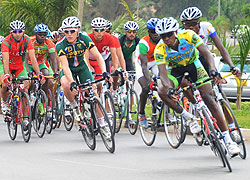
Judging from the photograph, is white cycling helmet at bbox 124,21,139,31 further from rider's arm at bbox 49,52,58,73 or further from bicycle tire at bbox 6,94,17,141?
bicycle tire at bbox 6,94,17,141

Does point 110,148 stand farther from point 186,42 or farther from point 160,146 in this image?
point 186,42

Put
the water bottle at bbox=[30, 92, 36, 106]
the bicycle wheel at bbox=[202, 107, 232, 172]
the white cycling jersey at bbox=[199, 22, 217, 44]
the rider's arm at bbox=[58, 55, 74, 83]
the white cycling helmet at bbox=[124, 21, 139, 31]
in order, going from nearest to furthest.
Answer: the bicycle wheel at bbox=[202, 107, 232, 172] < the white cycling jersey at bbox=[199, 22, 217, 44] < the rider's arm at bbox=[58, 55, 74, 83] < the white cycling helmet at bbox=[124, 21, 139, 31] < the water bottle at bbox=[30, 92, 36, 106]

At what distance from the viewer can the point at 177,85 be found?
9.48 meters

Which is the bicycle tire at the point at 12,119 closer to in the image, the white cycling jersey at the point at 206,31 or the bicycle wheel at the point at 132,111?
the bicycle wheel at the point at 132,111

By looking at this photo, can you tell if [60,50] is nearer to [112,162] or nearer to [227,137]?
[112,162]

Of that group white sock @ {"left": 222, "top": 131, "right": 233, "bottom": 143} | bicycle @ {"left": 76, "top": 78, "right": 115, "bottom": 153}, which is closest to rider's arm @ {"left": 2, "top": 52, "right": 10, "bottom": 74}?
bicycle @ {"left": 76, "top": 78, "right": 115, "bottom": 153}

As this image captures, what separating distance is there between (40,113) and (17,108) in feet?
2.49

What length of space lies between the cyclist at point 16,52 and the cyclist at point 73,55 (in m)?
1.26

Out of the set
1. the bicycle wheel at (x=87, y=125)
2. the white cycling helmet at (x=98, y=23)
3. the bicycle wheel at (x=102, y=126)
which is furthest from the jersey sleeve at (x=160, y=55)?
the white cycling helmet at (x=98, y=23)

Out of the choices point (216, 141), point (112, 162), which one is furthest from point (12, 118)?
point (216, 141)

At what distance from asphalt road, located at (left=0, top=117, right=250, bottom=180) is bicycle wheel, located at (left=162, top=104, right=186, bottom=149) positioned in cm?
13

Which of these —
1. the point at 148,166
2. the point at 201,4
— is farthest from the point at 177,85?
the point at 201,4

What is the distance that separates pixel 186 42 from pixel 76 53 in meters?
2.54

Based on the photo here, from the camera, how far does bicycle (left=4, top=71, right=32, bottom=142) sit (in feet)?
38.5
